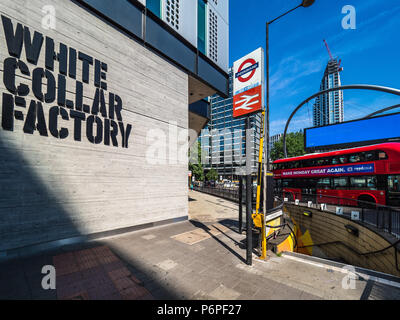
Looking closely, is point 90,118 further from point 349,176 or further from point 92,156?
point 349,176

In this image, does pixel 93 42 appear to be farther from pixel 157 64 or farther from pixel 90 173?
pixel 90 173

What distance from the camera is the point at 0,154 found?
5.18 metres

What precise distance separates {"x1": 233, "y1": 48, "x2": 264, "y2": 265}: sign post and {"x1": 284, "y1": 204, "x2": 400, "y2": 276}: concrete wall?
217 inches

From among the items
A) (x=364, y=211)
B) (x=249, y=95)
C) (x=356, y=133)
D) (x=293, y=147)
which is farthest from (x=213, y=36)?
(x=293, y=147)

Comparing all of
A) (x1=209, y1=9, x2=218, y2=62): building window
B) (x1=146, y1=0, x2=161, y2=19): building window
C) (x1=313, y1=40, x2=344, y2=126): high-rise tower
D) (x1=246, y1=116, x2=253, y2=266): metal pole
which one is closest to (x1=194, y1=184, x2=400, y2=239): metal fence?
(x1=246, y1=116, x2=253, y2=266): metal pole

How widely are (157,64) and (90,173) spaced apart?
6706 mm

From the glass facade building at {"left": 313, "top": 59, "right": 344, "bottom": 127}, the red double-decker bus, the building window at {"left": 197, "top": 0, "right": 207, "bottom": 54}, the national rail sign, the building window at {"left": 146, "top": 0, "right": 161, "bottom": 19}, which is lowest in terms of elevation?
the red double-decker bus

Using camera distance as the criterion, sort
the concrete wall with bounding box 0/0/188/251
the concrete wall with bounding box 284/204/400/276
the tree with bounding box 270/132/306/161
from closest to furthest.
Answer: the concrete wall with bounding box 0/0/188/251
the concrete wall with bounding box 284/204/400/276
the tree with bounding box 270/132/306/161

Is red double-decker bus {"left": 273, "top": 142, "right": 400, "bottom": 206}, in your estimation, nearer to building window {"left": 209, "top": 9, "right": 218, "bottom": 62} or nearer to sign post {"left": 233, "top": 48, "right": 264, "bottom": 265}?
sign post {"left": 233, "top": 48, "right": 264, "bottom": 265}

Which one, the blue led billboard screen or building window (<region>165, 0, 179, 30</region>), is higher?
building window (<region>165, 0, 179, 30</region>)

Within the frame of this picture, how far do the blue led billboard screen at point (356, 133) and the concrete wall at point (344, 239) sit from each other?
13.1 metres

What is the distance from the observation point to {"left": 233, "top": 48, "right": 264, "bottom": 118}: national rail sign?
205 inches

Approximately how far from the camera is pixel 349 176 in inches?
481

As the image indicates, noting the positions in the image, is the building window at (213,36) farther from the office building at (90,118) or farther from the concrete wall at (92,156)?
the concrete wall at (92,156)
